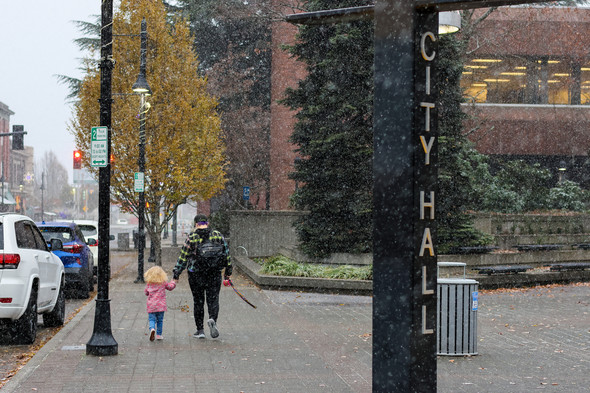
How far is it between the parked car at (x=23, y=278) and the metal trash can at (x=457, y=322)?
5788 mm

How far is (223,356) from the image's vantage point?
9.98 metres

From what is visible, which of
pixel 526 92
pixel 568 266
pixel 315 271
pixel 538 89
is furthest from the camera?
pixel 526 92

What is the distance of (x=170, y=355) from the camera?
10.0 m

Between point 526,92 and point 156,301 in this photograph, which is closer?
point 156,301

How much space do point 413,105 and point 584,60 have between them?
40167mm

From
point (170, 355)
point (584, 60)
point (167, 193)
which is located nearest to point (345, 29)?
point (167, 193)

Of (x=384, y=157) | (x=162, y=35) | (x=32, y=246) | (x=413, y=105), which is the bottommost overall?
(x=32, y=246)

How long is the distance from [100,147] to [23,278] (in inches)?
85.7

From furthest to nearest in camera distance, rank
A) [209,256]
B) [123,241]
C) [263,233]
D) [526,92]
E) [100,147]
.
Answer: [123,241]
[526,92]
[263,233]
[209,256]
[100,147]

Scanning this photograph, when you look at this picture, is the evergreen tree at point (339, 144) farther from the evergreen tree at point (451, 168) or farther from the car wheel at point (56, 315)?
the car wheel at point (56, 315)

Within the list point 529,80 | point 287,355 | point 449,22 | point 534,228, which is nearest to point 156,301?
point 287,355

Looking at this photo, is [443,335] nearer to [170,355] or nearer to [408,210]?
[170,355]

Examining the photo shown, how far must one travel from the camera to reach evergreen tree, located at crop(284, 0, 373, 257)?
23.2m

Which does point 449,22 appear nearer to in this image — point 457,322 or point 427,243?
point 457,322
